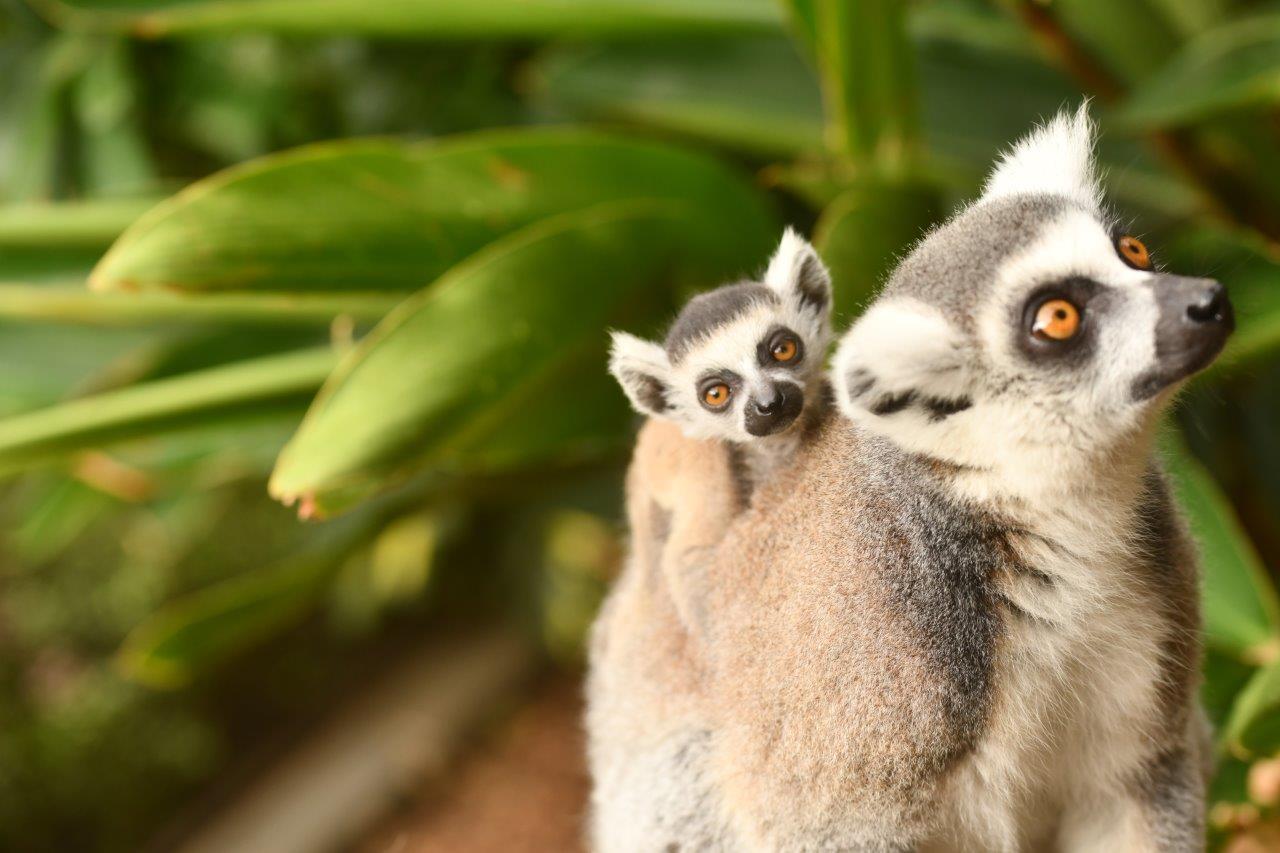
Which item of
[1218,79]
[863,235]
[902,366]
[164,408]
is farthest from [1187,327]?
[164,408]

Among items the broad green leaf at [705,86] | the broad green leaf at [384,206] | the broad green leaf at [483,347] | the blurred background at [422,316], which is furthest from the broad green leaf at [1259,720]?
the broad green leaf at [705,86]

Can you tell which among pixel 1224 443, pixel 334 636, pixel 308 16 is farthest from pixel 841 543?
pixel 334 636

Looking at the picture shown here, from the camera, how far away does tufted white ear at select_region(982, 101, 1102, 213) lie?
0.84m

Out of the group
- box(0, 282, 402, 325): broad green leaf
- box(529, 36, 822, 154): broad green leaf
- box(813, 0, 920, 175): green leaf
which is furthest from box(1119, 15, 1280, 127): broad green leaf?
box(0, 282, 402, 325): broad green leaf

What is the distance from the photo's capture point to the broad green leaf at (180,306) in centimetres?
136

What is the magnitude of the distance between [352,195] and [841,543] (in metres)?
0.76

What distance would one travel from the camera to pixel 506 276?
4.12 feet

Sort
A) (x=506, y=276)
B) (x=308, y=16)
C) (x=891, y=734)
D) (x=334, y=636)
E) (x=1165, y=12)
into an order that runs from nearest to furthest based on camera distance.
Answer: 1. (x=891, y=734)
2. (x=506, y=276)
3. (x=308, y=16)
4. (x=1165, y=12)
5. (x=334, y=636)

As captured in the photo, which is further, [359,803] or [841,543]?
[359,803]

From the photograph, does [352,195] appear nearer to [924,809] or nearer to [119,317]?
[119,317]

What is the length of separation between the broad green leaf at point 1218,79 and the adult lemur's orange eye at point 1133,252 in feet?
2.61

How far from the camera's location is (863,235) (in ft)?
4.17

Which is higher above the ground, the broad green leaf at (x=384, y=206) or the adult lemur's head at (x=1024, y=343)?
the broad green leaf at (x=384, y=206)

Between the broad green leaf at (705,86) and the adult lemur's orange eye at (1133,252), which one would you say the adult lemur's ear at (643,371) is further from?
the broad green leaf at (705,86)
